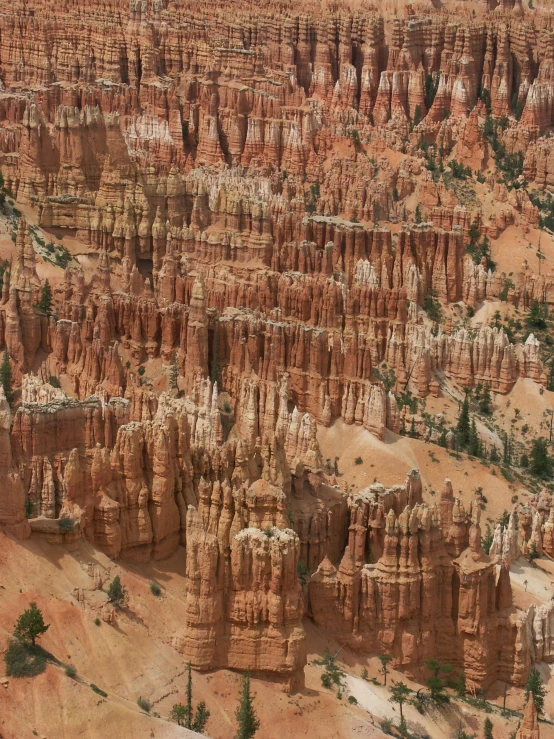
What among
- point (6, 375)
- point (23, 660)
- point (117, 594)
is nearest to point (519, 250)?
point (6, 375)

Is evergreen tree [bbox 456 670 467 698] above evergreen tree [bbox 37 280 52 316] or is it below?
below

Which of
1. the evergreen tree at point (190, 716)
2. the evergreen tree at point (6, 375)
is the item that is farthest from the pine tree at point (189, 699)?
the evergreen tree at point (6, 375)

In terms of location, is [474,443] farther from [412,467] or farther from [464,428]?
[412,467]

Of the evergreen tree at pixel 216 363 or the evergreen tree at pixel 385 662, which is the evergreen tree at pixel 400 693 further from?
the evergreen tree at pixel 216 363

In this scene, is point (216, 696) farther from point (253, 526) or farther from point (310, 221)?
point (310, 221)

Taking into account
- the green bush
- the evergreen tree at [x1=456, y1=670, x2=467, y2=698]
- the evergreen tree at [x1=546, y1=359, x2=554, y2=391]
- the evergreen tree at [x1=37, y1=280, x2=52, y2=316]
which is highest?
the green bush

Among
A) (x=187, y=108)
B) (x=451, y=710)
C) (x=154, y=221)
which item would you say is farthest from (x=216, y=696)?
(x=187, y=108)

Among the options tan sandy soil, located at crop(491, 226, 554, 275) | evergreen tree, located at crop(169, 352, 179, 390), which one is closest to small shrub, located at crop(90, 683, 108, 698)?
evergreen tree, located at crop(169, 352, 179, 390)

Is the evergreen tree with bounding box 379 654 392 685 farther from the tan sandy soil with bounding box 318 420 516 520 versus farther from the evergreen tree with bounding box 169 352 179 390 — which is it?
the evergreen tree with bounding box 169 352 179 390
